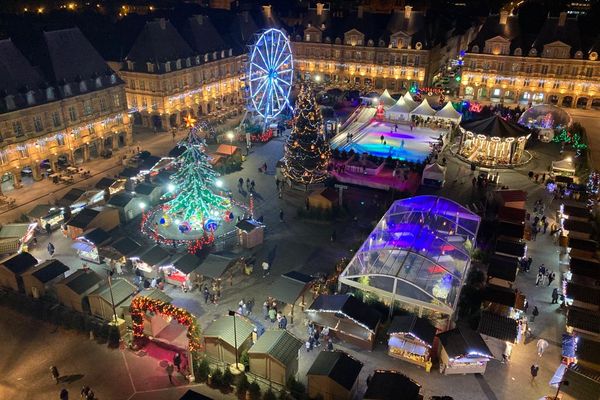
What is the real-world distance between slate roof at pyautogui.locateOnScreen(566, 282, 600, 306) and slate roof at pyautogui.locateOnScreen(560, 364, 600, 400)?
6.81 m

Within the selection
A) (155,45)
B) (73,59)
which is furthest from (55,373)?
(155,45)

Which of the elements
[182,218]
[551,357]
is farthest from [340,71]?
[551,357]

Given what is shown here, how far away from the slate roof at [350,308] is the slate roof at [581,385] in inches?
390

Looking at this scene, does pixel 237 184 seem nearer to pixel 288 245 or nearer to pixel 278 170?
pixel 278 170

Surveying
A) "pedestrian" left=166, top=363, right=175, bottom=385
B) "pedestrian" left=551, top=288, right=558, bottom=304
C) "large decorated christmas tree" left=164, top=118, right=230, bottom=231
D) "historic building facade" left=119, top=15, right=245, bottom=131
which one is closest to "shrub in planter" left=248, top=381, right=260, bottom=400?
"pedestrian" left=166, top=363, right=175, bottom=385

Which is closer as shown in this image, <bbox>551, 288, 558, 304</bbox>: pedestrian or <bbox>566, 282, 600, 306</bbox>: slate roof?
<bbox>566, 282, 600, 306</bbox>: slate roof

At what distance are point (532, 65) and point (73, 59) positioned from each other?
62.0 metres

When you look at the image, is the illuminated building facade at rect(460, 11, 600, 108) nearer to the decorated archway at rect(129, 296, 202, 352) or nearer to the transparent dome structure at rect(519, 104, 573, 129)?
the transparent dome structure at rect(519, 104, 573, 129)

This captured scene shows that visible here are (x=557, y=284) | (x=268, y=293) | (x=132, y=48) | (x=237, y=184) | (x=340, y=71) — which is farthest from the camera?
(x=340, y=71)

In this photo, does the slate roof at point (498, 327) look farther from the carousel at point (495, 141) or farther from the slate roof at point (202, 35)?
the slate roof at point (202, 35)

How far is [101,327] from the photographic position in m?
29.6

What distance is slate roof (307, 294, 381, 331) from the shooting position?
93.7 feet

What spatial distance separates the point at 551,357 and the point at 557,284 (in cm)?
803

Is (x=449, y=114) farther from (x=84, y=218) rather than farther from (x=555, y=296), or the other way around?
(x=84, y=218)
